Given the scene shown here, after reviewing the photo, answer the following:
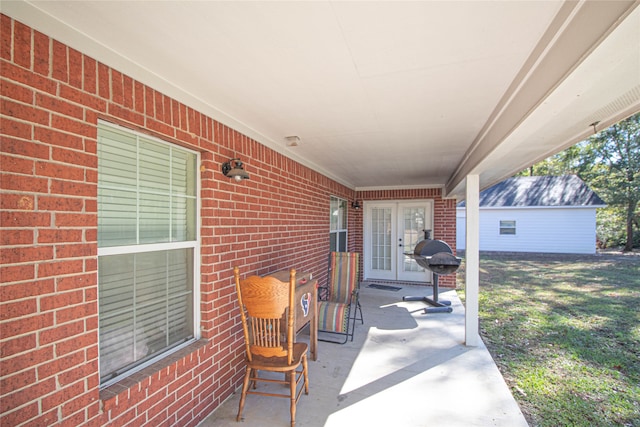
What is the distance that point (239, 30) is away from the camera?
151cm

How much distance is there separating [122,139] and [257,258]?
1.78m

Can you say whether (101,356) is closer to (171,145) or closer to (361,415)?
(171,145)

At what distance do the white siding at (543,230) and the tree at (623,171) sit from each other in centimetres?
227

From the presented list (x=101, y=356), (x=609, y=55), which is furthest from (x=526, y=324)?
(x=101, y=356)

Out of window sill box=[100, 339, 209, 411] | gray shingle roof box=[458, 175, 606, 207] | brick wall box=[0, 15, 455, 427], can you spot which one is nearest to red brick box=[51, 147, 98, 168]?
brick wall box=[0, 15, 455, 427]

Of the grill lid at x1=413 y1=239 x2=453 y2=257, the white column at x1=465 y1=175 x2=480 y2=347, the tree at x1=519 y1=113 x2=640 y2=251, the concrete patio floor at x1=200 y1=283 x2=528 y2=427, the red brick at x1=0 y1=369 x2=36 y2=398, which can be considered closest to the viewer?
the red brick at x1=0 y1=369 x2=36 y2=398

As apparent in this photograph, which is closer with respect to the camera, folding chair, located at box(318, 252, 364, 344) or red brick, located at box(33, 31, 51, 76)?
red brick, located at box(33, 31, 51, 76)

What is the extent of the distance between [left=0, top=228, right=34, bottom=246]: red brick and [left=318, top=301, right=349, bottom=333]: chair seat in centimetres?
337

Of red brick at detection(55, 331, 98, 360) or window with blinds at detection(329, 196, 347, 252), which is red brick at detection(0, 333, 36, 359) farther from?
window with blinds at detection(329, 196, 347, 252)

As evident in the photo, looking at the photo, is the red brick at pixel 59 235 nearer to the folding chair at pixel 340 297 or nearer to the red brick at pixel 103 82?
the red brick at pixel 103 82

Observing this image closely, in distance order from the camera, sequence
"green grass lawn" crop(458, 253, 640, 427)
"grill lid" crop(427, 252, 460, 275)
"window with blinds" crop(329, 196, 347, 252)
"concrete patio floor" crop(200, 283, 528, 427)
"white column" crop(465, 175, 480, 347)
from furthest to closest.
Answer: "window with blinds" crop(329, 196, 347, 252)
"grill lid" crop(427, 252, 460, 275)
"white column" crop(465, 175, 480, 347)
"green grass lawn" crop(458, 253, 640, 427)
"concrete patio floor" crop(200, 283, 528, 427)

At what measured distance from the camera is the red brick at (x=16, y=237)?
1.27 metres

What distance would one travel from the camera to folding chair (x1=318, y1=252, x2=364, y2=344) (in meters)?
4.09

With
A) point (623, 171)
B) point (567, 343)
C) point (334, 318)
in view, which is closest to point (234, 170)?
point (334, 318)
